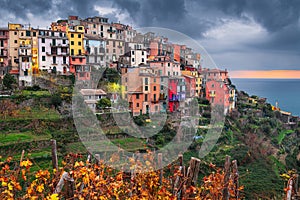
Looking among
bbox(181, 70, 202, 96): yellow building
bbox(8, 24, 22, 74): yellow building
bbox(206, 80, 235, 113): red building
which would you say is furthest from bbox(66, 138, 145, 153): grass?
bbox(8, 24, 22, 74): yellow building

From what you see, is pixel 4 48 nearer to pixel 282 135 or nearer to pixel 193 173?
pixel 282 135

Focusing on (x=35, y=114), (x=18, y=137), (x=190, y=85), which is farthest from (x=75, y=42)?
(x=18, y=137)

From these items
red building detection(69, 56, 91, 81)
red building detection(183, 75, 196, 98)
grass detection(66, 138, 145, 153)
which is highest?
red building detection(69, 56, 91, 81)

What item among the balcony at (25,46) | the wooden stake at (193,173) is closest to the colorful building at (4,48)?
the balcony at (25,46)

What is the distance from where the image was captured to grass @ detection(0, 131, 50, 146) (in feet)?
38.4

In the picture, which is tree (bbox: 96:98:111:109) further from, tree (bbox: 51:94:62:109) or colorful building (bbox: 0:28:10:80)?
colorful building (bbox: 0:28:10:80)

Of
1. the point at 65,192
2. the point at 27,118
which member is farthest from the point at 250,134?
the point at 65,192

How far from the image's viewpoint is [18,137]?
12141mm

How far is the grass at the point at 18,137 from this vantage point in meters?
11.7

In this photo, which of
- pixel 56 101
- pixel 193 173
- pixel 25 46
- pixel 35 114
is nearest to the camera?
pixel 193 173

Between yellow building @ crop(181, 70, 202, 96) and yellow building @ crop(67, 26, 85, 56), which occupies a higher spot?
yellow building @ crop(67, 26, 85, 56)

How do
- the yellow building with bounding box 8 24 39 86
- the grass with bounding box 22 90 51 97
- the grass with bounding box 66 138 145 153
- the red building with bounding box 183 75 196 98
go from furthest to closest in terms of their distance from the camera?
1. the yellow building with bounding box 8 24 39 86
2. the red building with bounding box 183 75 196 98
3. the grass with bounding box 22 90 51 97
4. the grass with bounding box 66 138 145 153

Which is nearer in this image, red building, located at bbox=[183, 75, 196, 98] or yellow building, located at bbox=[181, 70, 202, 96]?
red building, located at bbox=[183, 75, 196, 98]

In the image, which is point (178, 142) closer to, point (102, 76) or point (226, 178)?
point (102, 76)
